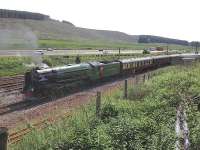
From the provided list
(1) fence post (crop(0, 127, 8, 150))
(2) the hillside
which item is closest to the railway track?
(1) fence post (crop(0, 127, 8, 150))

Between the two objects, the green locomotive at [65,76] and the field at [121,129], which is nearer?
the field at [121,129]

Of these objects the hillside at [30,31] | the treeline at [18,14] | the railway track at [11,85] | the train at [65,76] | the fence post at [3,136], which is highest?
the treeline at [18,14]

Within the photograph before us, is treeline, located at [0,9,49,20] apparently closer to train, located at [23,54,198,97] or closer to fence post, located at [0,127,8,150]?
train, located at [23,54,198,97]

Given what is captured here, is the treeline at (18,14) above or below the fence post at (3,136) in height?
above

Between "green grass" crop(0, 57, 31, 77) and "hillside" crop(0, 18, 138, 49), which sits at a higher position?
"hillside" crop(0, 18, 138, 49)

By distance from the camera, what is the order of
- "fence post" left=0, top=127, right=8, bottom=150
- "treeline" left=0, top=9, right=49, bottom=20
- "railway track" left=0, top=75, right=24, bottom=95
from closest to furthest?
1. "fence post" left=0, top=127, right=8, bottom=150
2. "railway track" left=0, top=75, right=24, bottom=95
3. "treeline" left=0, top=9, right=49, bottom=20

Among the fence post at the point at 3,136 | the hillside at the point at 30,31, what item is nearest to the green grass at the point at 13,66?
the fence post at the point at 3,136

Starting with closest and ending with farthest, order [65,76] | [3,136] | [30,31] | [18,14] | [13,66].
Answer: [3,136] < [65,76] < [13,66] < [30,31] < [18,14]

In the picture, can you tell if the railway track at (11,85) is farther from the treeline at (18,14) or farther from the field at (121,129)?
the treeline at (18,14)

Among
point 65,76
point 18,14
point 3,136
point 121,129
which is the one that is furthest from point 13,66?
point 18,14

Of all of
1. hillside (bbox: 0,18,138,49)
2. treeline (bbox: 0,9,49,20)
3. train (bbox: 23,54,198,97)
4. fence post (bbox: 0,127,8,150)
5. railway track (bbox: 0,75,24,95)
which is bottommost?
railway track (bbox: 0,75,24,95)

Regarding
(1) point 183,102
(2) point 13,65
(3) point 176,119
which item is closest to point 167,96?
(1) point 183,102

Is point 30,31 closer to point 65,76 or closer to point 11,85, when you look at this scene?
point 11,85

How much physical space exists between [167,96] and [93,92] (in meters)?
12.1
